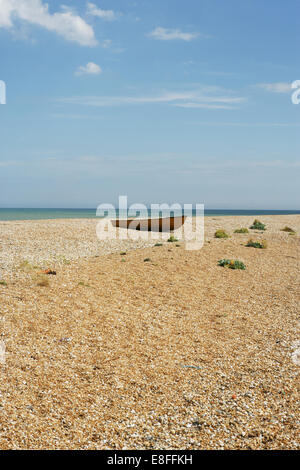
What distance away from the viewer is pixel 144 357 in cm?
728

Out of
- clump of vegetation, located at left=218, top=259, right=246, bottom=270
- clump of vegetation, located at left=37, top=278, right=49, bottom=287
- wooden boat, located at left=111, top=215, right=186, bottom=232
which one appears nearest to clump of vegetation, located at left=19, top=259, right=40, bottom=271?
clump of vegetation, located at left=37, top=278, right=49, bottom=287

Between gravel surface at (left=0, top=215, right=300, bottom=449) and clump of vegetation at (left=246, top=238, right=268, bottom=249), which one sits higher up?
clump of vegetation at (left=246, top=238, right=268, bottom=249)

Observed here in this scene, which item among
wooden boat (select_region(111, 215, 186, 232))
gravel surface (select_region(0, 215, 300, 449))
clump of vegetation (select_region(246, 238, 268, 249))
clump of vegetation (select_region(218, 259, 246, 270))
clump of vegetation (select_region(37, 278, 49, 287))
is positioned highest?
wooden boat (select_region(111, 215, 186, 232))

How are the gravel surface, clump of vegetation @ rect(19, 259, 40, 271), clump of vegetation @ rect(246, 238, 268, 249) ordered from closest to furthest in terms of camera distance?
the gravel surface, clump of vegetation @ rect(19, 259, 40, 271), clump of vegetation @ rect(246, 238, 268, 249)

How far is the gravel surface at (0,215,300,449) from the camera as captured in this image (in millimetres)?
5133

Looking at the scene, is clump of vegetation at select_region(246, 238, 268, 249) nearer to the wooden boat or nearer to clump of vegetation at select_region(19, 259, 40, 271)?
the wooden boat

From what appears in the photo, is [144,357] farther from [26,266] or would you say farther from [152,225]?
[152,225]


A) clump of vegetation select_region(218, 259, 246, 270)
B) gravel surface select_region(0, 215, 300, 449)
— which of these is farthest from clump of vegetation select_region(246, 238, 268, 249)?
gravel surface select_region(0, 215, 300, 449)

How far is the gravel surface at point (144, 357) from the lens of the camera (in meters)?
5.13

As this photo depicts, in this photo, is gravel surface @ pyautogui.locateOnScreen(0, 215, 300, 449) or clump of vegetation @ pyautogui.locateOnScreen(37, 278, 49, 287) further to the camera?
clump of vegetation @ pyautogui.locateOnScreen(37, 278, 49, 287)

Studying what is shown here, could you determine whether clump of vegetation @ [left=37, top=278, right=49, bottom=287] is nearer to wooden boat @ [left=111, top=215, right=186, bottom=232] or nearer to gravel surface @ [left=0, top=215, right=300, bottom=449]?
gravel surface @ [left=0, top=215, right=300, bottom=449]

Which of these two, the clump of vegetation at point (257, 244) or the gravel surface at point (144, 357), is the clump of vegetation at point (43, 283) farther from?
the clump of vegetation at point (257, 244)

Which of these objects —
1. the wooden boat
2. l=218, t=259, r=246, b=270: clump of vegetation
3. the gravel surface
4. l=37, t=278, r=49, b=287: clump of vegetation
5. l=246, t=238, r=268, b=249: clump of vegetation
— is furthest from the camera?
the wooden boat
